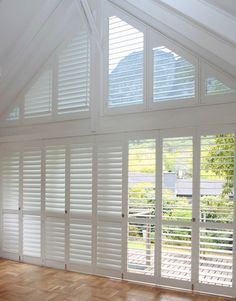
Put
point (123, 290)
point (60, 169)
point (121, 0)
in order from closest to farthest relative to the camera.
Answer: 1. point (123, 290)
2. point (121, 0)
3. point (60, 169)

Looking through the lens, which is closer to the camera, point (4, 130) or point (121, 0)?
point (121, 0)

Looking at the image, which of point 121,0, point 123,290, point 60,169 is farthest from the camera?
point 60,169

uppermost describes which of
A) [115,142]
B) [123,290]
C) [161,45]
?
[161,45]

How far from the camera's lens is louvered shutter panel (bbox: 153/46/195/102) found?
3.64 meters

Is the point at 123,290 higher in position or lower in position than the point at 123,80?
lower

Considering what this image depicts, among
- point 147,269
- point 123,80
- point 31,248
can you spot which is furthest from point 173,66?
point 31,248

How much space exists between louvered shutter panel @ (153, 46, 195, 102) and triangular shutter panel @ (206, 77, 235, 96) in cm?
17

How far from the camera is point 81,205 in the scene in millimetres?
4352

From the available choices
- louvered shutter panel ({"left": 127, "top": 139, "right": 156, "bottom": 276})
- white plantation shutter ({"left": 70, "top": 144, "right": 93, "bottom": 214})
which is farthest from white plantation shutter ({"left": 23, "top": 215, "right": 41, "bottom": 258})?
louvered shutter panel ({"left": 127, "top": 139, "right": 156, "bottom": 276})

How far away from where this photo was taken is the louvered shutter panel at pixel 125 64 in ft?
12.9

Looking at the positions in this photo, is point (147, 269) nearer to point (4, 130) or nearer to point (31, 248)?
point (31, 248)

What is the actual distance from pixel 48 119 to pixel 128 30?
173 centimetres

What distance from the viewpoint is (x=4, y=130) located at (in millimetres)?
5191

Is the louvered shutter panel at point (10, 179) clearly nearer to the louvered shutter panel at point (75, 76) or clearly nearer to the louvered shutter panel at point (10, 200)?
the louvered shutter panel at point (10, 200)
